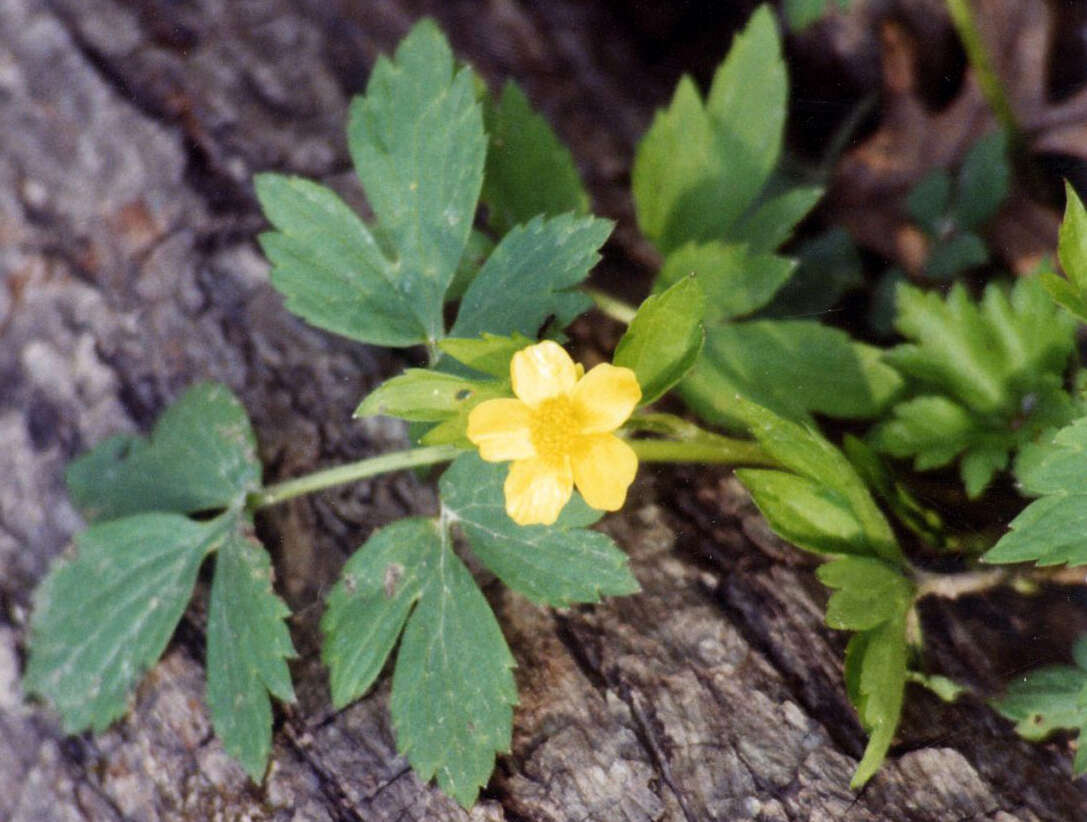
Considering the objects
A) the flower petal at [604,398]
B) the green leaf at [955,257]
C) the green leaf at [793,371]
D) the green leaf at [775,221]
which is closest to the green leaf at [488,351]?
the flower petal at [604,398]

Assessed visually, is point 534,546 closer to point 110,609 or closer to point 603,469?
point 603,469

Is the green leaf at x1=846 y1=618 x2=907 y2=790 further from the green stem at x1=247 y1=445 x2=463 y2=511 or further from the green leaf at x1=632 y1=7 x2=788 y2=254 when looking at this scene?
the green leaf at x1=632 y1=7 x2=788 y2=254

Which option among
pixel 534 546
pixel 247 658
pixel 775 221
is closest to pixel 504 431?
pixel 534 546

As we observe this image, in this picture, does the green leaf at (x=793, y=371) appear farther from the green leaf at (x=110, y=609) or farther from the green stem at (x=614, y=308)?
the green leaf at (x=110, y=609)

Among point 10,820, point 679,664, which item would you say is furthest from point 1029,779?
point 10,820

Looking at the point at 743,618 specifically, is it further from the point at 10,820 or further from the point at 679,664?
the point at 10,820

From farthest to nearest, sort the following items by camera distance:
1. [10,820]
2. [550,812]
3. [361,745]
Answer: [10,820]
[361,745]
[550,812]

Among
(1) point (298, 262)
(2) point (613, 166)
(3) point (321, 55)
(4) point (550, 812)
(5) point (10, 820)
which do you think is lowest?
(5) point (10, 820)

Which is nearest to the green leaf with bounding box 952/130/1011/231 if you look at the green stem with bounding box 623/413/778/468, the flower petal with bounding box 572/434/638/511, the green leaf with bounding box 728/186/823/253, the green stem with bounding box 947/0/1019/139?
the green stem with bounding box 947/0/1019/139
